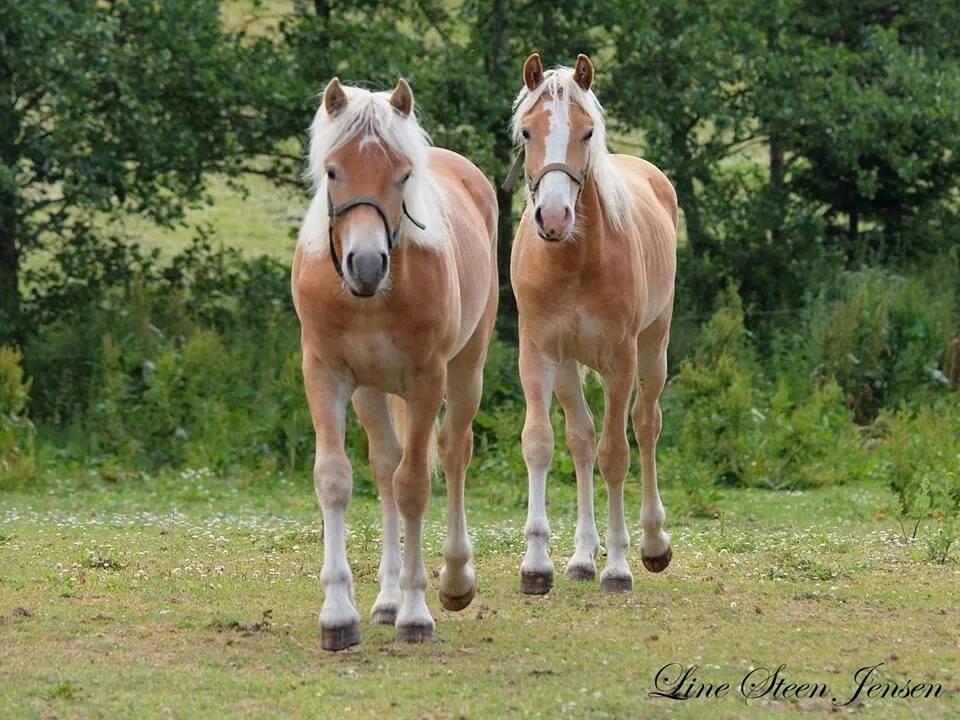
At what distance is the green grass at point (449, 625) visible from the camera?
5.14 metres

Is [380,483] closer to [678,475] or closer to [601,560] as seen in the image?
[601,560]

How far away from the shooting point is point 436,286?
19.3 ft

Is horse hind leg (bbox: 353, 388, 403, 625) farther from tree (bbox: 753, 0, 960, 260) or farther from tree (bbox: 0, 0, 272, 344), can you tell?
tree (bbox: 753, 0, 960, 260)

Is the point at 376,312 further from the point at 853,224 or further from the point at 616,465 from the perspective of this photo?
the point at 853,224

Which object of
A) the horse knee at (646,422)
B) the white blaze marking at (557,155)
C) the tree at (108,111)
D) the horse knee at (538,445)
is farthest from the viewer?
the tree at (108,111)

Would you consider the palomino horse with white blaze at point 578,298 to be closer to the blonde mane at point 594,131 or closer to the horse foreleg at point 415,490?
the blonde mane at point 594,131

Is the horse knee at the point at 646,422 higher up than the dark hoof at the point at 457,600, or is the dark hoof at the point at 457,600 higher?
the horse knee at the point at 646,422

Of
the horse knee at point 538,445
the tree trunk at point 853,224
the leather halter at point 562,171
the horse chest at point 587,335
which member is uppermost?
the tree trunk at point 853,224

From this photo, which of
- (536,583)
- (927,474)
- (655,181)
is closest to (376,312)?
(536,583)

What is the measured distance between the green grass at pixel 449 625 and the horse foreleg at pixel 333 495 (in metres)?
0.13

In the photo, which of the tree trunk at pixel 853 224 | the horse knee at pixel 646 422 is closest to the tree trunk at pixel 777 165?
the tree trunk at pixel 853 224

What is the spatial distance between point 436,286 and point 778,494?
600cm

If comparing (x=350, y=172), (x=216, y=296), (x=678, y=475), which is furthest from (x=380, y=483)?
(x=216, y=296)

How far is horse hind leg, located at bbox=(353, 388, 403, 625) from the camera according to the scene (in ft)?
20.7
